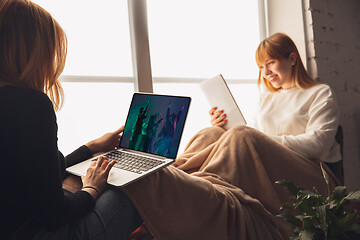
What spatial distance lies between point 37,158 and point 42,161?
0.04 feet

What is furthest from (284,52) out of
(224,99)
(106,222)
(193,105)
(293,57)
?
(106,222)

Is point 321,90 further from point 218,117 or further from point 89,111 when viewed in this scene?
point 89,111

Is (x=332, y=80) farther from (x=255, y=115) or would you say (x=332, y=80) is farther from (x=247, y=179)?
(x=247, y=179)

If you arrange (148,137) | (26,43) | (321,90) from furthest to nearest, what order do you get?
(321,90) < (148,137) < (26,43)

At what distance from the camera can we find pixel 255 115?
1.96 meters

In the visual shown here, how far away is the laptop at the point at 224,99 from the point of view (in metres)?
1.54

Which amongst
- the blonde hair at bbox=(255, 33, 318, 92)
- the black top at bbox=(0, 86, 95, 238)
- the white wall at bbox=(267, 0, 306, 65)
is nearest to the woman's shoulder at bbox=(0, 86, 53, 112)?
the black top at bbox=(0, 86, 95, 238)

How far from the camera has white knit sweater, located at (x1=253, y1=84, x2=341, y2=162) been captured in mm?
1473

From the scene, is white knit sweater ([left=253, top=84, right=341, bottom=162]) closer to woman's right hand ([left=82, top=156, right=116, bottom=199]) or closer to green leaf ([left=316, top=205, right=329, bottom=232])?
green leaf ([left=316, top=205, right=329, bottom=232])

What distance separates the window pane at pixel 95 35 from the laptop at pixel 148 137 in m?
0.44

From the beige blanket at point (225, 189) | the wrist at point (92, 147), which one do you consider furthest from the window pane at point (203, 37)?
the wrist at point (92, 147)

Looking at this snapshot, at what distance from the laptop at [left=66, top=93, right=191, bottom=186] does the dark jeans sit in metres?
0.08

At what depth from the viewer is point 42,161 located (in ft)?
2.21

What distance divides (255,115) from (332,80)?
0.62 meters
